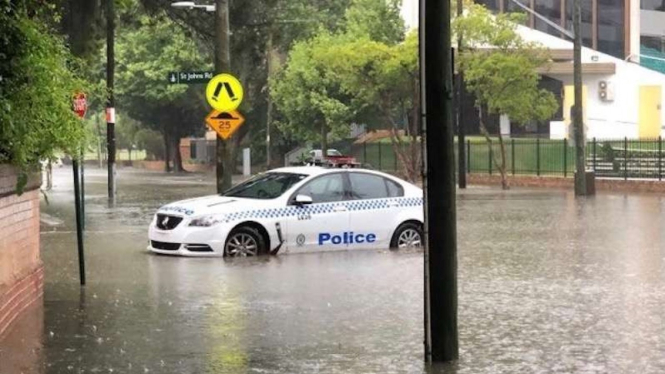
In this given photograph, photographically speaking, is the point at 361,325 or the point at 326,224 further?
the point at 326,224

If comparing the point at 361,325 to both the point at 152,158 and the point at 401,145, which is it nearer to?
the point at 401,145

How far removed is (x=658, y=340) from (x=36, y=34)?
19.9ft

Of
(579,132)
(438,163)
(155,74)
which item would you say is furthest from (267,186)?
(155,74)

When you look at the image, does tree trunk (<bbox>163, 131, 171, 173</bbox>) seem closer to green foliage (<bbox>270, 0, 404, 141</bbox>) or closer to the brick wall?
green foliage (<bbox>270, 0, 404, 141</bbox>)

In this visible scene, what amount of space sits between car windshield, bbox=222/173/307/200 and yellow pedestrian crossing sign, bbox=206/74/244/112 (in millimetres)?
1902

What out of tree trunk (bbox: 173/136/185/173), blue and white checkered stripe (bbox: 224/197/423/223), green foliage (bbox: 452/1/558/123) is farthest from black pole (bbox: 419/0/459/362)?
tree trunk (bbox: 173/136/185/173)

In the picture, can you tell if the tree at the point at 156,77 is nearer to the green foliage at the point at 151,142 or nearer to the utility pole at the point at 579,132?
the green foliage at the point at 151,142

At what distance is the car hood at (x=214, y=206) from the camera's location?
1588 centimetres

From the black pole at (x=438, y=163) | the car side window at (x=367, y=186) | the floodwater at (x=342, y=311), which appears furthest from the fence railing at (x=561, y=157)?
the black pole at (x=438, y=163)

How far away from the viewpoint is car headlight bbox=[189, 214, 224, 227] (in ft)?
51.8

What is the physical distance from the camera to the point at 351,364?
26.6 feet

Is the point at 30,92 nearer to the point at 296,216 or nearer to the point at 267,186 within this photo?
the point at 296,216

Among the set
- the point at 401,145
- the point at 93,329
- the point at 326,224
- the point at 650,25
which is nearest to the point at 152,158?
the point at 650,25

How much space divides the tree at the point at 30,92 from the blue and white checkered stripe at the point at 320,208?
223 inches
